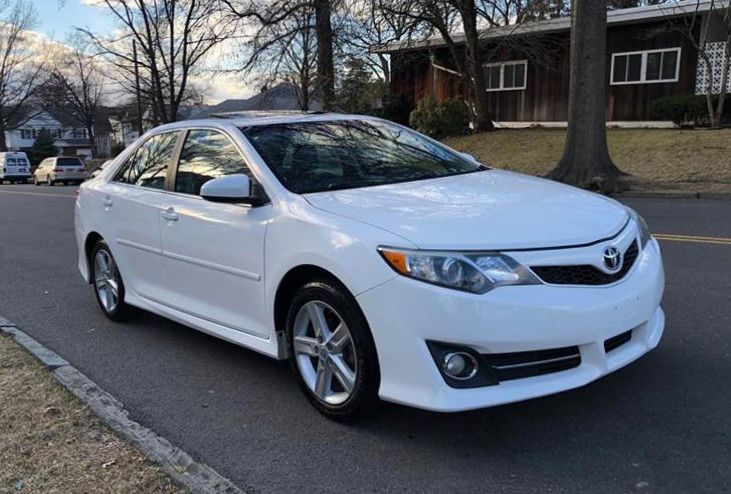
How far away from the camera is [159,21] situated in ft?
120

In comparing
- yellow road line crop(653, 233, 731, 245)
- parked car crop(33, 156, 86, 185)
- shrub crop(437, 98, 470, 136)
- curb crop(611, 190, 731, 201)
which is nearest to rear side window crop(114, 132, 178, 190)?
yellow road line crop(653, 233, 731, 245)

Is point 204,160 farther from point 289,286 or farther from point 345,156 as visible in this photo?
point 289,286

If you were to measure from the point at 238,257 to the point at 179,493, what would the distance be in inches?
57.4

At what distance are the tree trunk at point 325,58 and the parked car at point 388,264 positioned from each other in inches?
834

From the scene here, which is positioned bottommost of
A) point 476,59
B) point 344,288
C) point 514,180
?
point 344,288

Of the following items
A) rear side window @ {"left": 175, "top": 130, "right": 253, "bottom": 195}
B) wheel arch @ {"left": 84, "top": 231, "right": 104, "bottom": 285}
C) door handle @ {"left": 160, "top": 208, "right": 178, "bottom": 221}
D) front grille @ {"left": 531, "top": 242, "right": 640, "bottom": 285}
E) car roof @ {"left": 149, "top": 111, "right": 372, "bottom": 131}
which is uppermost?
car roof @ {"left": 149, "top": 111, "right": 372, "bottom": 131}

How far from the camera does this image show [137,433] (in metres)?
3.56

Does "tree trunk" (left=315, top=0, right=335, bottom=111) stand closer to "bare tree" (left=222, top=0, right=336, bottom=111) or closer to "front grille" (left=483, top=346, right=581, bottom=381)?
"bare tree" (left=222, top=0, right=336, bottom=111)

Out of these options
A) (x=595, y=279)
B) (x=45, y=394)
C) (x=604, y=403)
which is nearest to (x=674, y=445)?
(x=604, y=403)

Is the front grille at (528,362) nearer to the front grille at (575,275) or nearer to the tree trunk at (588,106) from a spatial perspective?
the front grille at (575,275)

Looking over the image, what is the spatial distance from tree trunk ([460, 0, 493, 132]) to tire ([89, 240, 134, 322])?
18.2 m

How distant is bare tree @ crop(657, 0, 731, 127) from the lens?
19.3m

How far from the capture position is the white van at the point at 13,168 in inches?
1635

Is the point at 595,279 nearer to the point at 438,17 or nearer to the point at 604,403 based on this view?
the point at 604,403
